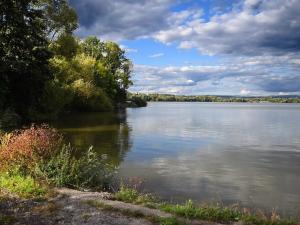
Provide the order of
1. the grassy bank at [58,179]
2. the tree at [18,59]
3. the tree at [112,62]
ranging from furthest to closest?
the tree at [112,62] < the tree at [18,59] < the grassy bank at [58,179]

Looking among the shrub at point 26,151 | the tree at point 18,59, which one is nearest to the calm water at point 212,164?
the shrub at point 26,151

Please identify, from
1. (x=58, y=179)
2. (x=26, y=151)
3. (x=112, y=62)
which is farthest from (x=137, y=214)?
(x=112, y=62)

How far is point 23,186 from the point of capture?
12.0 m

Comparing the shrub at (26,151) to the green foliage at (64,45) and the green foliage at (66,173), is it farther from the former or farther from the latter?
the green foliage at (64,45)

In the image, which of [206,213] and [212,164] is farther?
[212,164]

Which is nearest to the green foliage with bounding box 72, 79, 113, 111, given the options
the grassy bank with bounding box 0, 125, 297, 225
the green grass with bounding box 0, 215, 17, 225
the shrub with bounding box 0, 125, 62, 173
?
the shrub with bounding box 0, 125, 62, 173

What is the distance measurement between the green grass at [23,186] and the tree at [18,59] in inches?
672

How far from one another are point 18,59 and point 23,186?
70.8 feet

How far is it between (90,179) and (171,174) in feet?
21.7

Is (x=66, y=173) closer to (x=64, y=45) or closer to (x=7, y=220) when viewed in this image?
(x=7, y=220)

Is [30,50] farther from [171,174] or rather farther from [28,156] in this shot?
[28,156]

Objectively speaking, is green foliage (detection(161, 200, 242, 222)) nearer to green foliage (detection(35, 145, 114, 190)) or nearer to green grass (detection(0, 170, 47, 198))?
green grass (detection(0, 170, 47, 198))

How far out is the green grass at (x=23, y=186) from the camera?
38.0 ft

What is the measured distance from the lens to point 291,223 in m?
10.3
